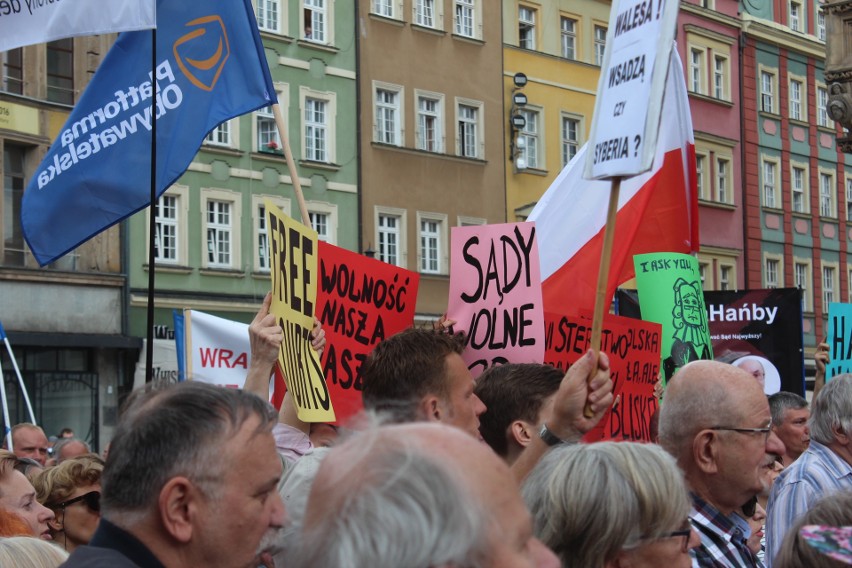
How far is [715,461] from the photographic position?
15.3ft

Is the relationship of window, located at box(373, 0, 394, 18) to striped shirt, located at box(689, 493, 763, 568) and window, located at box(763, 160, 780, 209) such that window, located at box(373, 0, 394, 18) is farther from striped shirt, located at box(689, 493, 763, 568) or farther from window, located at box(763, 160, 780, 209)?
striped shirt, located at box(689, 493, 763, 568)

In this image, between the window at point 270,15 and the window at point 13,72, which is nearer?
the window at point 13,72

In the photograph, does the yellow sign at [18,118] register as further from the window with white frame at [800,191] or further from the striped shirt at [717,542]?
the window with white frame at [800,191]

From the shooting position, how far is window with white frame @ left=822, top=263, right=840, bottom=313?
43.8m

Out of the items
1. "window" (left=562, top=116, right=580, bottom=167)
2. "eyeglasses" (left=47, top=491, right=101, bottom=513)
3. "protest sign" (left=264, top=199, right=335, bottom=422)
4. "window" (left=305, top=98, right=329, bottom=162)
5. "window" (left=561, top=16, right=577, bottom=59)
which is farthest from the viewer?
"window" (left=561, top=16, right=577, bottom=59)

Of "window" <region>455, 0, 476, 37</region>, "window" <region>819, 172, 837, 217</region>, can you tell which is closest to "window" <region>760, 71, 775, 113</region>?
"window" <region>819, 172, 837, 217</region>

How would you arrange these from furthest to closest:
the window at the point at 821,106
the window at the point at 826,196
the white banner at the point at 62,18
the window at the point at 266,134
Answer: the window at the point at 821,106 < the window at the point at 826,196 < the window at the point at 266,134 < the white banner at the point at 62,18

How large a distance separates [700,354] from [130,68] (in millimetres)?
3695

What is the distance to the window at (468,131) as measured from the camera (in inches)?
1325

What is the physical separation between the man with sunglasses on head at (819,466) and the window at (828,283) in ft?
128

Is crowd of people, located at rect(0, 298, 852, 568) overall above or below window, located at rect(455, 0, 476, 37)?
below

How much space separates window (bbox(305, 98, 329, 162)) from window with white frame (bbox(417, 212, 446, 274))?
288 cm

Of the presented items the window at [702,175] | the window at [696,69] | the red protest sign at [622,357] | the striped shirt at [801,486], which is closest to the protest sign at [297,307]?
the red protest sign at [622,357]

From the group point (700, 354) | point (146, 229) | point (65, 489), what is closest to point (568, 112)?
point (146, 229)
